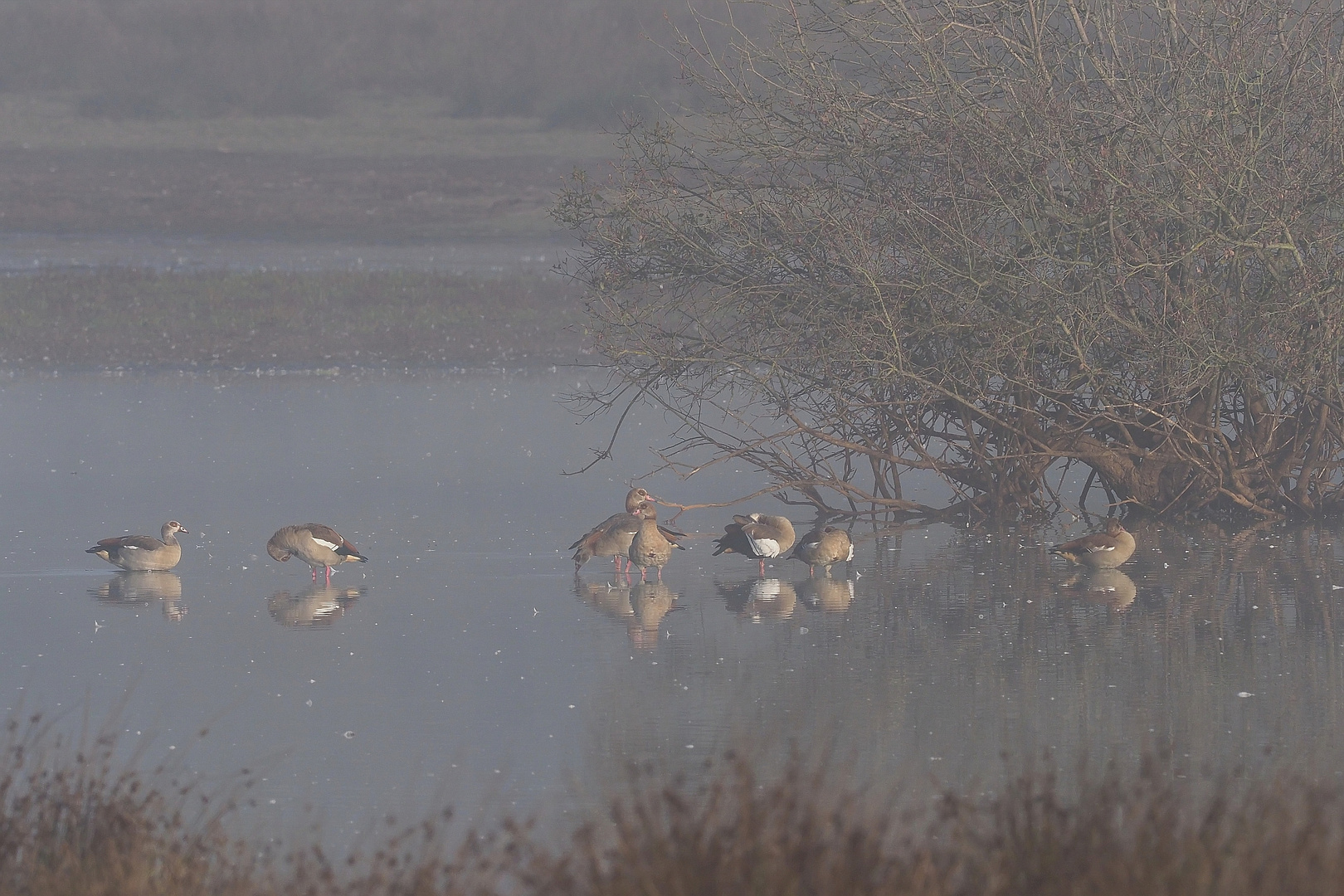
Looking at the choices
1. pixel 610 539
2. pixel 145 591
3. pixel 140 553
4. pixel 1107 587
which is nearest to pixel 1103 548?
pixel 1107 587

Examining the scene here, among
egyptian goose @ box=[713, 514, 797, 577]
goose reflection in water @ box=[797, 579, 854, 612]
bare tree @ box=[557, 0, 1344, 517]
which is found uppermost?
bare tree @ box=[557, 0, 1344, 517]

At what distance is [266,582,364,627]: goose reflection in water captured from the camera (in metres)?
10.9

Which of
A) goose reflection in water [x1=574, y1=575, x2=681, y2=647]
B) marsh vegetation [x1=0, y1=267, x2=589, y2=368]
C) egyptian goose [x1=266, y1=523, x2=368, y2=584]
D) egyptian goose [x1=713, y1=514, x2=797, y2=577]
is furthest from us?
marsh vegetation [x1=0, y1=267, x2=589, y2=368]

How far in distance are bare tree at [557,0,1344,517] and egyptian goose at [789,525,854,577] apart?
1.29 metres

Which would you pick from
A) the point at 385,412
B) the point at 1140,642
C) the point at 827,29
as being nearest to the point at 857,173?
the point at 827,29

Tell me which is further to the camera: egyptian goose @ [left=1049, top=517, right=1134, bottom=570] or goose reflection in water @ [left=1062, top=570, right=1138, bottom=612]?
egyptian goose @ [left=1049, top=517, right=1134, bottom=570]

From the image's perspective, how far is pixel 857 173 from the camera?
13711mm

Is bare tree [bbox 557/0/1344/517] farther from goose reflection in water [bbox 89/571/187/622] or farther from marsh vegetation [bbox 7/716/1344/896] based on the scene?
marsh vegetation [bbox 7/716/1344/896]

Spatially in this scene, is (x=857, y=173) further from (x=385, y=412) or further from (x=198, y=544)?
(x=385, y=412)

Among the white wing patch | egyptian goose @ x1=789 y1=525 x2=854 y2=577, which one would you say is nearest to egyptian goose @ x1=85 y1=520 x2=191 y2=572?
the white wing patch

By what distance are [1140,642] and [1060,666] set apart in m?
0.74

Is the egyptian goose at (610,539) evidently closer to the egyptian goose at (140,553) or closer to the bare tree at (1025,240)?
the bare tree at (1025,240)

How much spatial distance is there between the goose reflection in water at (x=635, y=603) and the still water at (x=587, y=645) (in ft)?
0.10

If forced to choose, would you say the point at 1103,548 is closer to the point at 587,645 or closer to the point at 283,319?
the point at 587,645
